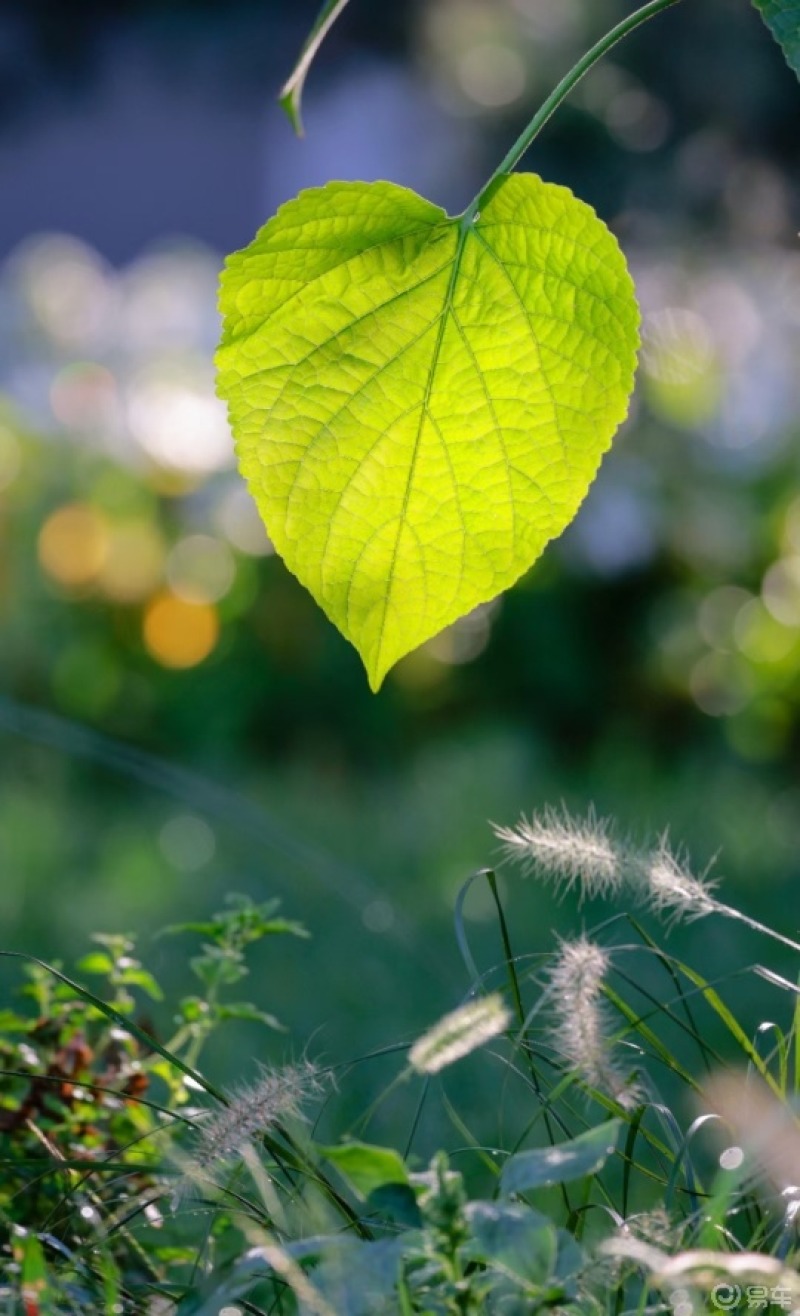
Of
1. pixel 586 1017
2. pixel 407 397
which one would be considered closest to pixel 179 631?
pixel 407 397

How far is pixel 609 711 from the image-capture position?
2.29 m

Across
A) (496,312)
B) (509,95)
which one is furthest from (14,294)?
(496,312)

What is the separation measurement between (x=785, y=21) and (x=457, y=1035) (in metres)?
0.37

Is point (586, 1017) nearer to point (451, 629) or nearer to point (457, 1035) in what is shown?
point (457, 1035)

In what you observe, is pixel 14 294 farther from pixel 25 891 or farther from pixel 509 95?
pixel 25 891

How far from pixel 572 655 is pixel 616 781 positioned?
25 centimetres

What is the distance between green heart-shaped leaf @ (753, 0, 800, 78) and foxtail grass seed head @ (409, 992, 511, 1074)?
340mm

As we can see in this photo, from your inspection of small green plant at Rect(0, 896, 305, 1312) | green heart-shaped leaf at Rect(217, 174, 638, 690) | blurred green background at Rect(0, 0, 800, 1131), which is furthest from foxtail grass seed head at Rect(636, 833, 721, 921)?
blurred green background at Rect(0, 0, 800, 1131)

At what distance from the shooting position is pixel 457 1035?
18.9 inches

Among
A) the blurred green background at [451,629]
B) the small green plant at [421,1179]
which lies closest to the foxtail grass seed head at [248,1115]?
the small green plant at [421,1179]

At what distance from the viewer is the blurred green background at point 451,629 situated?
179cm

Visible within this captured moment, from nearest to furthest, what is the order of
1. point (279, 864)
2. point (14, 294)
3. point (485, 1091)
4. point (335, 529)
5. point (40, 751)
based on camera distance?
point (335, 529)
point (485, 1091)
point (279, 864)
point (40, 751)
point (14, 294)

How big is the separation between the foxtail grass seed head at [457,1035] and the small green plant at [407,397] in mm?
167

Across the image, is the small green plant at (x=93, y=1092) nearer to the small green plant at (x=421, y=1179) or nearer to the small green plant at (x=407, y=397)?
the small green plant at (x=421, y=1179)
